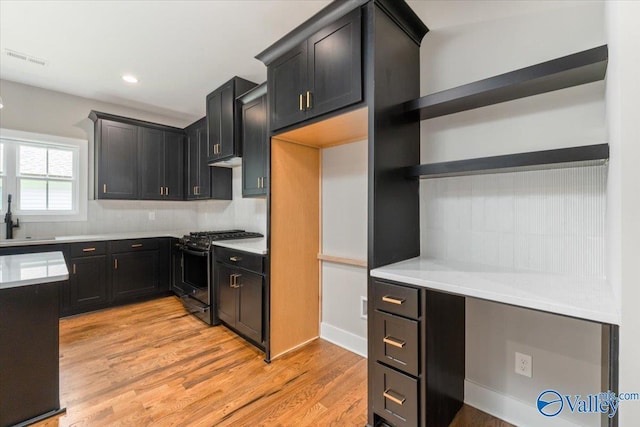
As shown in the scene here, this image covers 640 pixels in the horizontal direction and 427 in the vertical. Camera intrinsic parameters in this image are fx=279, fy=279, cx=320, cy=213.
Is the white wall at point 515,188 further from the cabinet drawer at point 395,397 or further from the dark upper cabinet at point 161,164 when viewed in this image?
the dark upper cabinet at point 161,164

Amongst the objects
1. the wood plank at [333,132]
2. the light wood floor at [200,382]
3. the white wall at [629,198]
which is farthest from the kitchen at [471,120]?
the light wood floor at [200,382]

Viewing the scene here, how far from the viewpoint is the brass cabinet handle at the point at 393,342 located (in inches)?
55.3

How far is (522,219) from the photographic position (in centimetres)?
156

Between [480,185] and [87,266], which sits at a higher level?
[480,185]

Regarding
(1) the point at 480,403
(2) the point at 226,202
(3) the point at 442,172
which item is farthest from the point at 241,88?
(1) the point at 480,403

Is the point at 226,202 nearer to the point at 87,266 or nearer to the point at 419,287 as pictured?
the point at 87,266

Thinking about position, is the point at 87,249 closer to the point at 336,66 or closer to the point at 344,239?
the point at 344,239

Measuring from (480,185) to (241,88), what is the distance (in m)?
2.63

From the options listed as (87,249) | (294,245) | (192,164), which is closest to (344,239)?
(294,245)

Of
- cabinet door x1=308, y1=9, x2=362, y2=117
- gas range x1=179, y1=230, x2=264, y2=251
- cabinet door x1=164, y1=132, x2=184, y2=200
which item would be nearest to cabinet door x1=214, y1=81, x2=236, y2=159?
gas range x1=179, y1=230, x2=264, y2=251

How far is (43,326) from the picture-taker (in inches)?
65.7

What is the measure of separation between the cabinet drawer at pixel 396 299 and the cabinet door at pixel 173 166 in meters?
3.76

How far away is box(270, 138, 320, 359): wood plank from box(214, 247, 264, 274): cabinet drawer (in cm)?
16

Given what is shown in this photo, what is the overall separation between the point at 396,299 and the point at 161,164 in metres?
4.01
